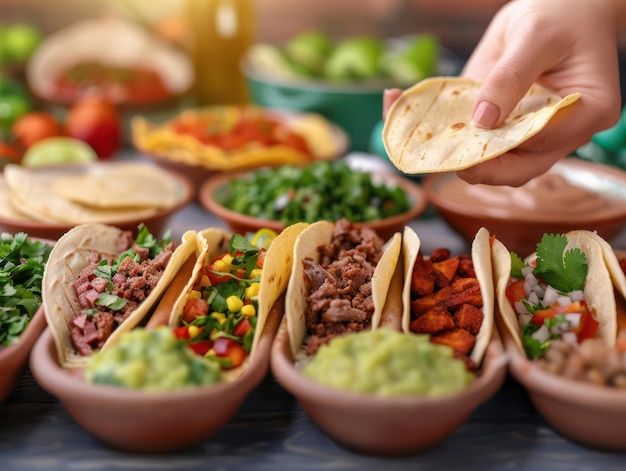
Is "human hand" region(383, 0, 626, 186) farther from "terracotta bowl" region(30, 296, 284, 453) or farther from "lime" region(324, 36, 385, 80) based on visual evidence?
"lime" region(324, 36, 385, 80)

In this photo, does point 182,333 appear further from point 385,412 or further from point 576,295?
point 576,295

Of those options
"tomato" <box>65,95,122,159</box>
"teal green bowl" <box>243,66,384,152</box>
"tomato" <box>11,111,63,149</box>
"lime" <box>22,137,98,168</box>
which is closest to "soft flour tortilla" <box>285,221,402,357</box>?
"lime" <box>22,137,98,168</box>

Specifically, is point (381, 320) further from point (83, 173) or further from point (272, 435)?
point (83, 173)

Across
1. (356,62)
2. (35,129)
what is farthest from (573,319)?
(35,129)

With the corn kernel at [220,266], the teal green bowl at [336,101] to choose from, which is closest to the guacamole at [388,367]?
the corn kernel at [220,266]

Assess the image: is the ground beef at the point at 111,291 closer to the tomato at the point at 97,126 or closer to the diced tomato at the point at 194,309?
the diced tomato at the point at 194,309

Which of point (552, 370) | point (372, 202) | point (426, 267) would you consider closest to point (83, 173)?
point (372, 202)
